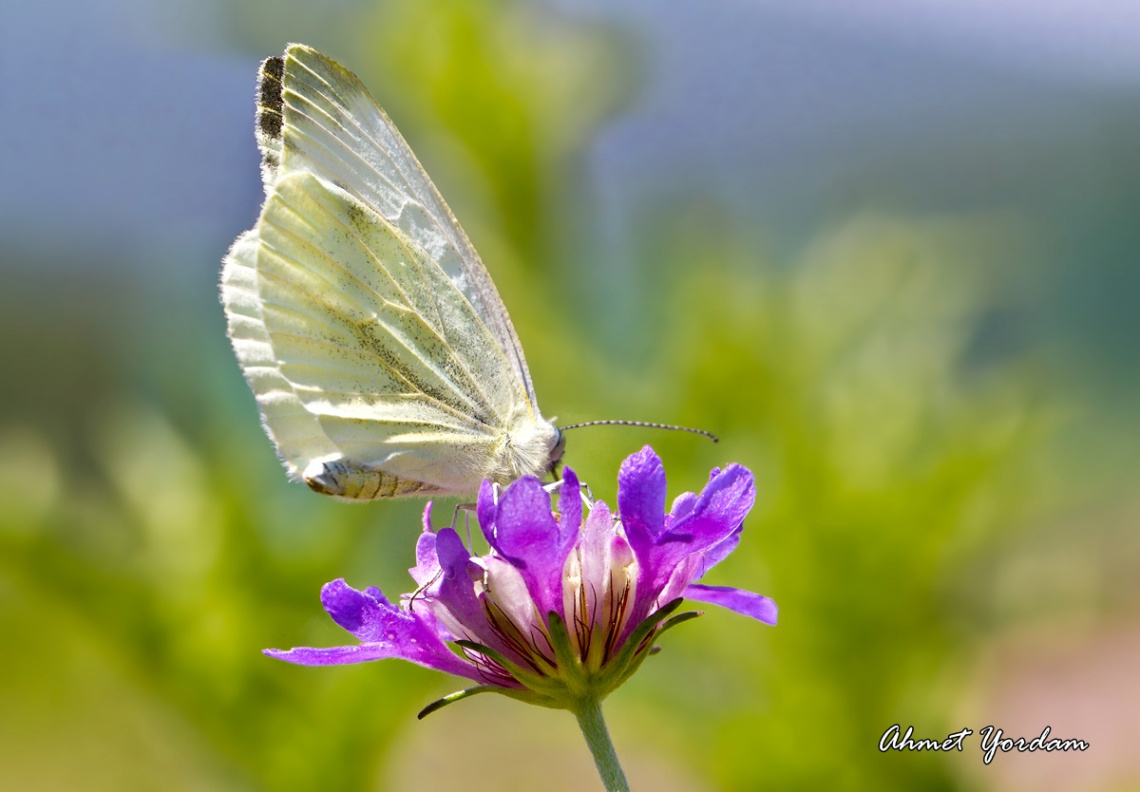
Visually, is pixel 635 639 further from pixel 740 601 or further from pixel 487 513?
pixel 487 513

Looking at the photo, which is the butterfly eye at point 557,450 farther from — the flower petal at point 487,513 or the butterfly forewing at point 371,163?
the flower petal at point 487,513

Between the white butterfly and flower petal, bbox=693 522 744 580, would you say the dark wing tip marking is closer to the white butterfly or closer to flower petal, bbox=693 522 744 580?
the white butterfly

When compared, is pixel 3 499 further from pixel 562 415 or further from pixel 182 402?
pixel 562 415

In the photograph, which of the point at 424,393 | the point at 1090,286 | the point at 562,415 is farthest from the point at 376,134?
the point at 1090,286

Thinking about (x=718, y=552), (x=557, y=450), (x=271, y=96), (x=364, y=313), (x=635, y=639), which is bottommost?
(x=635, y=639)

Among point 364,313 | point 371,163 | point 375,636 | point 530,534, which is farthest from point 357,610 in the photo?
point 371,163

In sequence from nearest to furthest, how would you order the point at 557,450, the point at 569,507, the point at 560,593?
the point at 569,507, the point at 560,593, the point at 557,450

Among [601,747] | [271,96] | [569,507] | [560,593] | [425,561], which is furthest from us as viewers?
[271,96]
